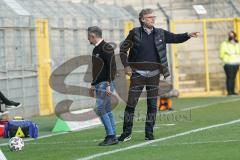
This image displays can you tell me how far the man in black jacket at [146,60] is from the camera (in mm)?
13727

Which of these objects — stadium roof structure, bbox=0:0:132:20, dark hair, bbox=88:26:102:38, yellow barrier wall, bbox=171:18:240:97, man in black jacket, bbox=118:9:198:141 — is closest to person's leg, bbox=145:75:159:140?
man in black jacket, bbox=118:9:198:141

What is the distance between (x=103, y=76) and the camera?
527 inches

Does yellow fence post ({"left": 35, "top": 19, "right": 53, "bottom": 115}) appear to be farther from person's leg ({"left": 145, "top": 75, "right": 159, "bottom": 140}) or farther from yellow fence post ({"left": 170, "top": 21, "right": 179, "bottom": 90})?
person's leg ({"left": 145, "top": 75, "right": 159, "bottom": 140})

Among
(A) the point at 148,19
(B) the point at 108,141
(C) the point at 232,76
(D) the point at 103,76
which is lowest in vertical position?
(B) the point at 108,141

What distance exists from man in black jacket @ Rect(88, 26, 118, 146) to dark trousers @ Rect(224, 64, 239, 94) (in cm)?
1340

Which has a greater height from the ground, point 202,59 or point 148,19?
point 148,19

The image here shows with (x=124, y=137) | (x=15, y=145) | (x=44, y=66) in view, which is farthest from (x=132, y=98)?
(x=44, y=66)

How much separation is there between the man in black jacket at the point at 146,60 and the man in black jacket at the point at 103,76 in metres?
0.44

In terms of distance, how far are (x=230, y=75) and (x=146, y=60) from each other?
1319 cm

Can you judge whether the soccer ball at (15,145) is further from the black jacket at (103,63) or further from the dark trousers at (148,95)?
the dark trousers at (148,95)

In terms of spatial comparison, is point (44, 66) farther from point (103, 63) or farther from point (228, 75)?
point (103, 63)

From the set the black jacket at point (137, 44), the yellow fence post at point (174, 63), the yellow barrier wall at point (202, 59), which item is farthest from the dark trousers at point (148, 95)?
the yellow barrier wall at point (202, 59)

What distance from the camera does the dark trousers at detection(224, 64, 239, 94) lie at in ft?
86.8

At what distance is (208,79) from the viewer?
1085 inches
